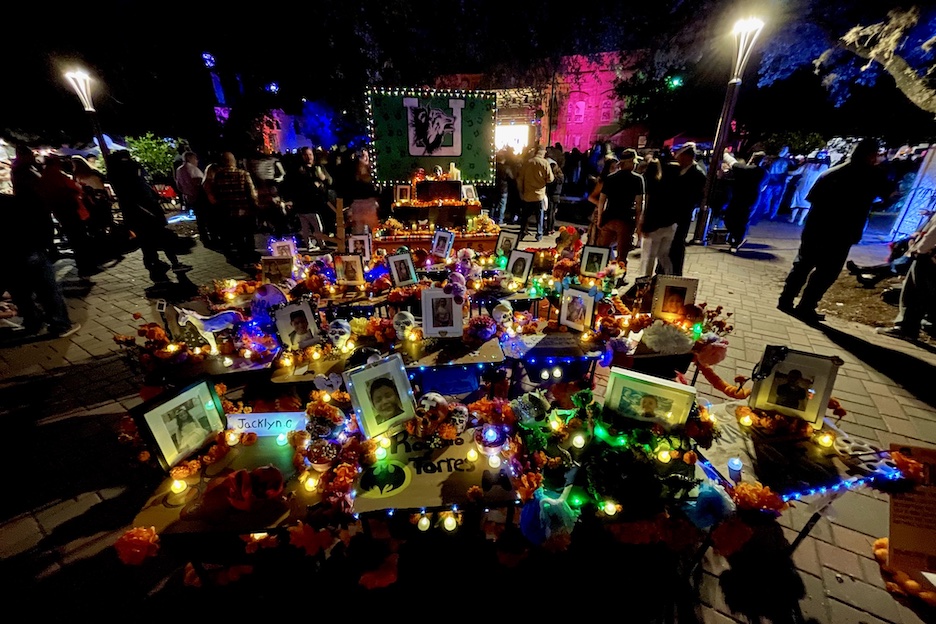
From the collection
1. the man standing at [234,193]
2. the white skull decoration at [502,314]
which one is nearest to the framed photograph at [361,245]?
the white skull decoration at [502,314]

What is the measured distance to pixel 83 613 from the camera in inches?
97.1

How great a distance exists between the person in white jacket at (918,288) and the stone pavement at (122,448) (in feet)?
0.92

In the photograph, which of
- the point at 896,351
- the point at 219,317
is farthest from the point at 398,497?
the point at 896,351

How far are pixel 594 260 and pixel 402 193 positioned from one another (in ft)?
16.1

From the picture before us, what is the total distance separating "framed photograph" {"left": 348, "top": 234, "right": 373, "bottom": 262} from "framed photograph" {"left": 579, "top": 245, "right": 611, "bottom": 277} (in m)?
2.85

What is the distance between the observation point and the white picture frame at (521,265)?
4883mm

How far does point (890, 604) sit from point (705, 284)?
19.0 ft

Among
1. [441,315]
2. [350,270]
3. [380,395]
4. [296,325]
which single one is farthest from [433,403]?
[350,270]

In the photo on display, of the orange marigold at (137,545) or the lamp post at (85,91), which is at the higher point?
the lamp post at (85,91)

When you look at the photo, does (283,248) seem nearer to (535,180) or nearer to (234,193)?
(234,193)

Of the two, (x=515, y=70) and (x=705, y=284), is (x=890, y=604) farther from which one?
(x=515, y=70)

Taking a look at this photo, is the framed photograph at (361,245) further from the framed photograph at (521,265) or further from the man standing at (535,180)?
the man standing at (535,180)

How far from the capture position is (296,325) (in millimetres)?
3496

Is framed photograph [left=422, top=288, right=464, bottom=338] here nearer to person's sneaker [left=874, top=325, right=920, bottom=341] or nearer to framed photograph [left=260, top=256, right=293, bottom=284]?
framed photograph [left=260, top=256, right=293, bottom=284]
